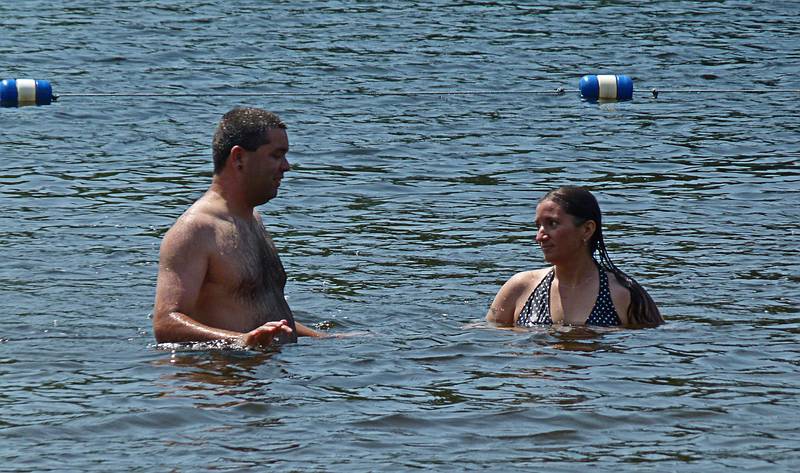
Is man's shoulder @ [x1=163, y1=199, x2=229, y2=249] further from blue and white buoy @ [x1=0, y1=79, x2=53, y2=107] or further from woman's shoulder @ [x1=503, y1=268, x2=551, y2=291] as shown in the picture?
blue and white buoy @ [x1=0, y1=79, x2=53, y2=107]

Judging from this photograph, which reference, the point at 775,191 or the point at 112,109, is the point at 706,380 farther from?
the point at 112,109

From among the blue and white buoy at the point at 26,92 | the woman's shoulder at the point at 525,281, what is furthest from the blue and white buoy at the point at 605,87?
the woman's shoulder at the point at 525,281

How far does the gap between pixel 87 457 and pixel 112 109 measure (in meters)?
11.1

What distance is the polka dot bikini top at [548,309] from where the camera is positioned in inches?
372

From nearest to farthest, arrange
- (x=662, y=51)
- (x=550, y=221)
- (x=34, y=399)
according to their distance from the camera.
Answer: (x=34, y=399) → (x=550, y=221) → (x=662, y=51)

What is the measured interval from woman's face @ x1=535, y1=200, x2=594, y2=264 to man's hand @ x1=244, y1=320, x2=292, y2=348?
1.94 m

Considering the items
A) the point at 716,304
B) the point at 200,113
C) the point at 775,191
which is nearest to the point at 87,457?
the point at 716,304

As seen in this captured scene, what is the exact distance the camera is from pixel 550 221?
9.26 m

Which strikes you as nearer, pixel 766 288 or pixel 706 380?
pixel 706 380

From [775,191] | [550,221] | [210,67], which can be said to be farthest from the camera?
[210,67]

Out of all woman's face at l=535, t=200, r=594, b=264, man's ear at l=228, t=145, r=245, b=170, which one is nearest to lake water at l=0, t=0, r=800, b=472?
woman's face at l=535, t=200, r=594, b=264

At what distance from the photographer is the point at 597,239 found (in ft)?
31.1

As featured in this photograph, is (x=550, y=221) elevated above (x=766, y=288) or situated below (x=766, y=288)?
above

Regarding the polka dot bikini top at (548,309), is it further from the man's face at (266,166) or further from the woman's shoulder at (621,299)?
the man's face at (266,166)
